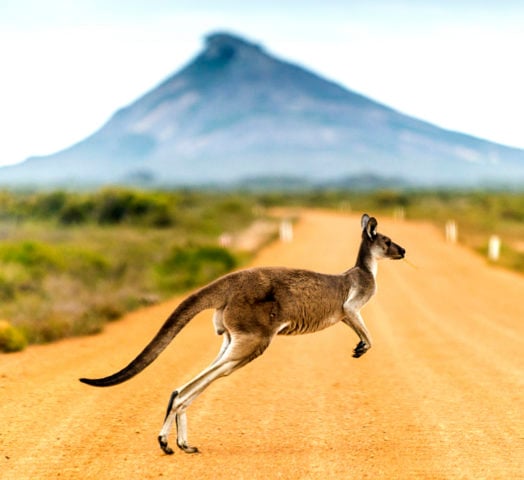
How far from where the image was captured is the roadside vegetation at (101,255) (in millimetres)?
15734

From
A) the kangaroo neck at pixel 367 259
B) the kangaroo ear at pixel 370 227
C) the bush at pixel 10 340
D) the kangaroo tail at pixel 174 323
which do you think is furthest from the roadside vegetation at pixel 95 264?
the kangaroo ear at pixel 370 227

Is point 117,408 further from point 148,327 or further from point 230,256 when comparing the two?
point 230,256

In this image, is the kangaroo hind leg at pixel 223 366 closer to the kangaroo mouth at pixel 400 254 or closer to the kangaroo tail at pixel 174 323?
the kangaroo tail at pixel 174 323

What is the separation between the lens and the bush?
12680 mm

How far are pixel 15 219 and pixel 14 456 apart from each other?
39.9 metres

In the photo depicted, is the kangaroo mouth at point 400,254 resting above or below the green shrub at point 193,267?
above

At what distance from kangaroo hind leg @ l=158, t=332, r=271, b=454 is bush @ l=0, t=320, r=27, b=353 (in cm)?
722

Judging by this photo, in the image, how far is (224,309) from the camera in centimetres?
582

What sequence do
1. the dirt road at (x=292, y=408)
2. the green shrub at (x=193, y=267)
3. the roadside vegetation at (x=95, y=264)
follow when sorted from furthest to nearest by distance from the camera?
the green shrub at (x=193, y=267), the roadside vegetation at (x=95, y=264), the dirt road at (x=292, y=408)

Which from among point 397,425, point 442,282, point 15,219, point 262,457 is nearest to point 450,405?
point 397,425

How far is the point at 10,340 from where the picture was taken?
41.7ft

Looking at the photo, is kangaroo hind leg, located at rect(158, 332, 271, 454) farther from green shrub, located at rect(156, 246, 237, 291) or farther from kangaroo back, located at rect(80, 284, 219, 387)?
green shrub, located at rect(156, 246, 237, 291)

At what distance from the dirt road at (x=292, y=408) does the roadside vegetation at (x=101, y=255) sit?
0.85 m

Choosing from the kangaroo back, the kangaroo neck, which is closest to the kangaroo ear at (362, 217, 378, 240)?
the kangaroo neck
